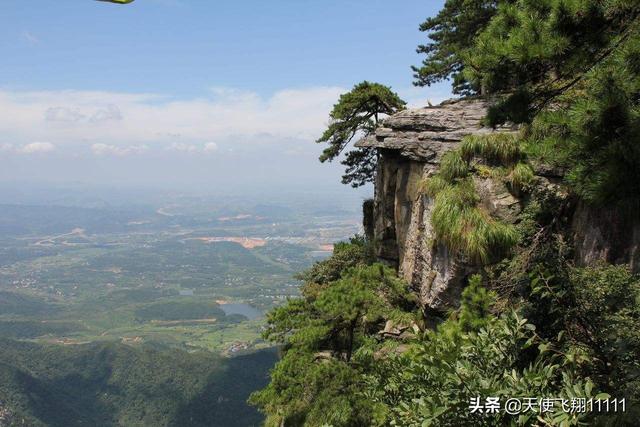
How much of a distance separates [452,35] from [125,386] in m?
114

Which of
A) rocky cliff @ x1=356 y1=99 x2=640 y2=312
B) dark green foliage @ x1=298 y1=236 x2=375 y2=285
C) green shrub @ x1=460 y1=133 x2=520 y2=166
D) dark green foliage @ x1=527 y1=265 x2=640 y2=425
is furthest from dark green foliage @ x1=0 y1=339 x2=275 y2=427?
dark green foliage @ x1=527 y1=265 x2=640 y2=425

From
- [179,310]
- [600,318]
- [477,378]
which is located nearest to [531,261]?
[600,318]

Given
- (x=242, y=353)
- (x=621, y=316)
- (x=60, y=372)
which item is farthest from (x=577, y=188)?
(x=60, y=372)

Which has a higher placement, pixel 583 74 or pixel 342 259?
pixel 583 74

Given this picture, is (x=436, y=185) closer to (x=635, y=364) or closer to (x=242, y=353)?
(x=635, y=364)

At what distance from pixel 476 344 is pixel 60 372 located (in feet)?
448

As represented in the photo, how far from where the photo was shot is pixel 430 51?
19.6 metres

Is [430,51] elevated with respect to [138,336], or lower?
elevated

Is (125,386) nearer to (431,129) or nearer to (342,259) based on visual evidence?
(342,259)

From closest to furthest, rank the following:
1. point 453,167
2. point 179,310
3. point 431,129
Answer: point 453,167
point 431,129
point 179,310

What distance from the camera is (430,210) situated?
10477 millimetres

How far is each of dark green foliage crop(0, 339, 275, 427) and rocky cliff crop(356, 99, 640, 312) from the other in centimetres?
8373

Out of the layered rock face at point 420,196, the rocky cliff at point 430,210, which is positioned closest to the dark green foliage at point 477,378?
the rocky cliff at point 430,210

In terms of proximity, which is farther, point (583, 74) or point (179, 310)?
point (179, 310)
